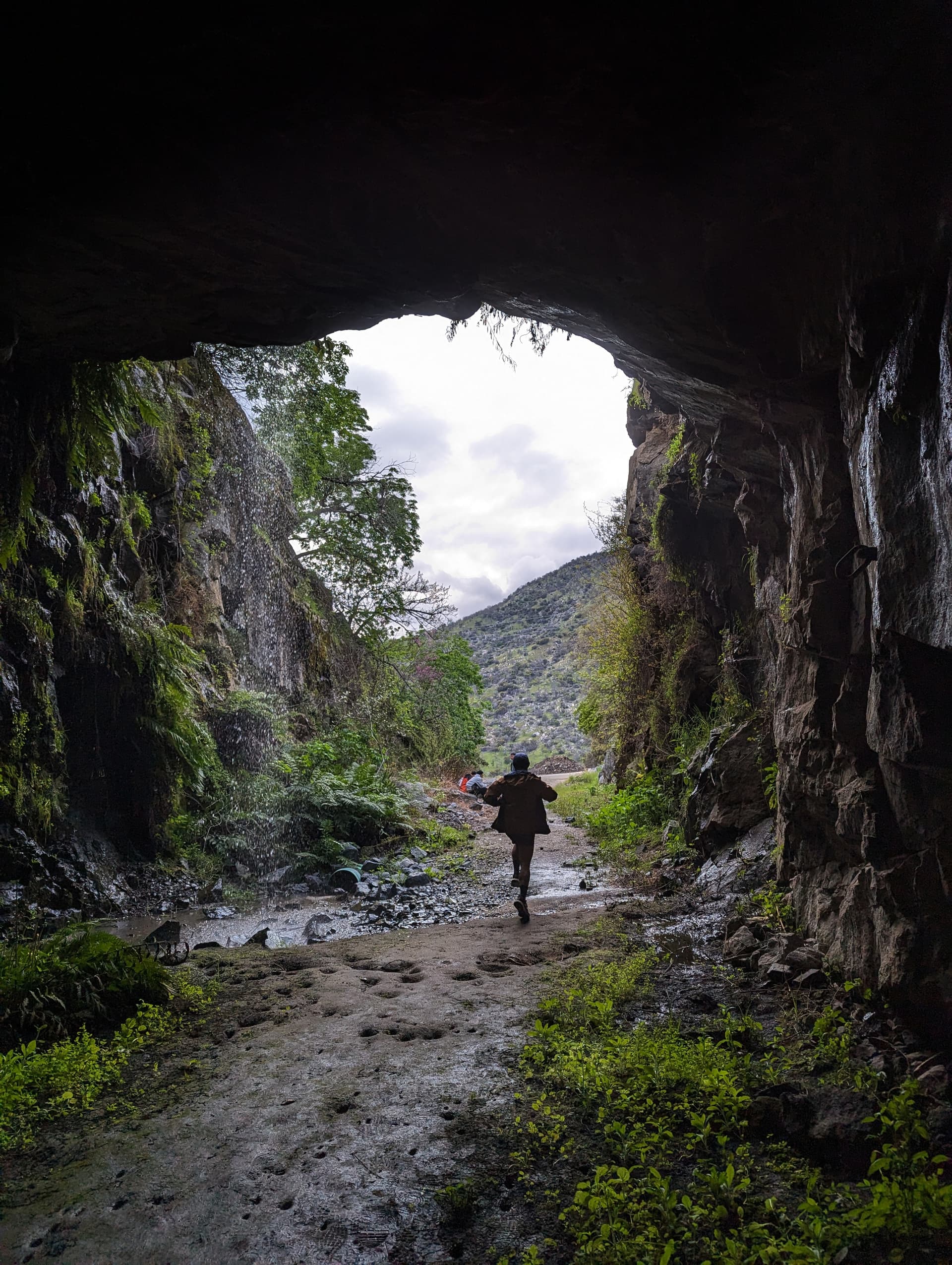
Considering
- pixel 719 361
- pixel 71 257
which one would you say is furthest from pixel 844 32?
pixel 71 257

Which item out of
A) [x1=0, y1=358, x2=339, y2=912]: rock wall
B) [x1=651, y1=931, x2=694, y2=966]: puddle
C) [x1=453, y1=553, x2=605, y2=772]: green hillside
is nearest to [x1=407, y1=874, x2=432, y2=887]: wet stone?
[x1=0, y1=358, x2=339, y2=912]: rock wall

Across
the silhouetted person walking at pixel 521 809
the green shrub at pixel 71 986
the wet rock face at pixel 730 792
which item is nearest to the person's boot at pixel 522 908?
the silhouetted person walking at pixel 521 809

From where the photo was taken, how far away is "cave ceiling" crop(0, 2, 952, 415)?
3316 mm

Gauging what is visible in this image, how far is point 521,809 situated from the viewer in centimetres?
775

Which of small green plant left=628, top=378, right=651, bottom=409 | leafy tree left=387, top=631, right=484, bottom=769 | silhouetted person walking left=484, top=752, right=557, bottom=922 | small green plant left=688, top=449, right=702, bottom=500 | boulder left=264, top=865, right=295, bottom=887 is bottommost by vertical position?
boulder left=264, top=865, right=295, bottom=887

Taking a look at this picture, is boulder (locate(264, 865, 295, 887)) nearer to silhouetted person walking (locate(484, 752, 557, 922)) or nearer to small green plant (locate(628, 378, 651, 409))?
silhouetted person walking (locate(484, 752, 557, 922))

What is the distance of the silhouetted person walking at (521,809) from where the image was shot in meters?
7.65

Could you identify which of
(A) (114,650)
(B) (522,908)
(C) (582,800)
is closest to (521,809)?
(B) (522,908)

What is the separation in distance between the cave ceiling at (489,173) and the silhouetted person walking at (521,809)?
4573 mm

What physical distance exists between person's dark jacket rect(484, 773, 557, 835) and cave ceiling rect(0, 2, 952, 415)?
4598 millimetres

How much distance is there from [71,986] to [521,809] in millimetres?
4587

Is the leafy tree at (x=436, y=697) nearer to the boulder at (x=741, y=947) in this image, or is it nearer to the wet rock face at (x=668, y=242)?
the boulder at (x=741, y=947)

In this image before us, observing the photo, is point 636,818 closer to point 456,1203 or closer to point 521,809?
point 521,809

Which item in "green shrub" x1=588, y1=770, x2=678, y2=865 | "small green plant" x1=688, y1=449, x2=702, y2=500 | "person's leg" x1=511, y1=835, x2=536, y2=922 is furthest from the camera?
"green shrub" x1=588, y1=770, x2=678, y2=865
